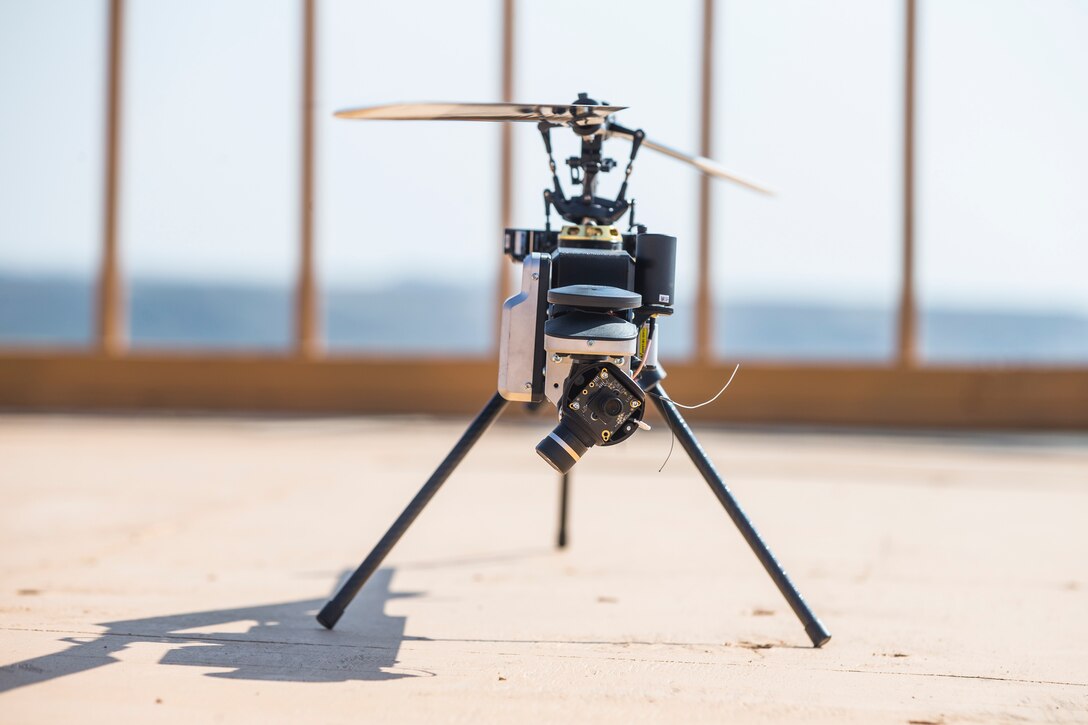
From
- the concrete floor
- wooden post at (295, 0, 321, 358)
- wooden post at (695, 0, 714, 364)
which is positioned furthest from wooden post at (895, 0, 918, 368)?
wooden post at (295, 0, 321, 358)

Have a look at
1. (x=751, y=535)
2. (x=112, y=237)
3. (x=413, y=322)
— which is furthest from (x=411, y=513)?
(x=413, y=322)

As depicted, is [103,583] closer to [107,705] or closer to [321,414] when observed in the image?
[107,705]

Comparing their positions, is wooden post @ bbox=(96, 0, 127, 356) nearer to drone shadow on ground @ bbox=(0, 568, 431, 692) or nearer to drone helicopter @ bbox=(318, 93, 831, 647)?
drone shadow on ground @ bbox=(0, 568, 431, 692)

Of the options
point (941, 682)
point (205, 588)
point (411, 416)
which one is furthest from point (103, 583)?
point (411, 416)

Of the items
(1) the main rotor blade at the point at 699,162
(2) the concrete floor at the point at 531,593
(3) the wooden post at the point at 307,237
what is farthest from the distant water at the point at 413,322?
(1) the main rotor blade at the point at 699,162

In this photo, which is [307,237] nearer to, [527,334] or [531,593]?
[531,593]
